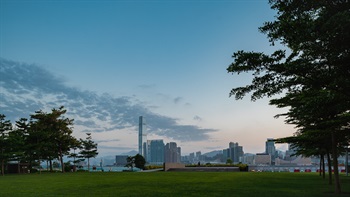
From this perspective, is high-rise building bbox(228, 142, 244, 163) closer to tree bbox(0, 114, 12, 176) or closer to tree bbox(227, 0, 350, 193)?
tree bbox(0, 114, 12, 176)

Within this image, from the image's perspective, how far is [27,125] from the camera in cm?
5375

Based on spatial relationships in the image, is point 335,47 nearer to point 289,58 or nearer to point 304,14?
point 304,14

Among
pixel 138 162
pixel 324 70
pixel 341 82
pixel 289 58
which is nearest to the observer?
pixel 341 82

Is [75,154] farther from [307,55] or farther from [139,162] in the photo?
[307,55]

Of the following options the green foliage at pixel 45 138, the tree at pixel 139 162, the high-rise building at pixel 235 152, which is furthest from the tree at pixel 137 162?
the high-rise building at pixel 235 152

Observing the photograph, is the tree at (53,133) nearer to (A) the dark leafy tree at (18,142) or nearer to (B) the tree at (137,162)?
(A) the dark leafy tree at (18,142)

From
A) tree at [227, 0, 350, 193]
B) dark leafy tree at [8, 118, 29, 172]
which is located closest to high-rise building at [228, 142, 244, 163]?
dark leafy tree at [8, 118, 29, 172]

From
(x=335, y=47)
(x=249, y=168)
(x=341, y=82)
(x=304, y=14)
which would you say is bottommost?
(x=249, y=168)

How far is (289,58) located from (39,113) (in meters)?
49.7

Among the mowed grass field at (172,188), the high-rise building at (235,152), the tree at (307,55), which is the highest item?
the tree at (307,55)

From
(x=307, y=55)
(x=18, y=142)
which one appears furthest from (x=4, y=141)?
(x=307, y=55)

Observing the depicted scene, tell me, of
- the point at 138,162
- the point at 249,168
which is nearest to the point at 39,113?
the point at 138,162

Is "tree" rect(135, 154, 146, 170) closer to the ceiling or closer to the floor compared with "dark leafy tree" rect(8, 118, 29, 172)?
closer to the floor

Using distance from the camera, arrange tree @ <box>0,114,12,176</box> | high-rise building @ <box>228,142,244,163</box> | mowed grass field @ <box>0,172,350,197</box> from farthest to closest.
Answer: high-rise building @ <box>228,142,244,163</box>, tree @ <box>0,114,12,176</box>, mowed grass field @ <box>0,172,350,197</box>
